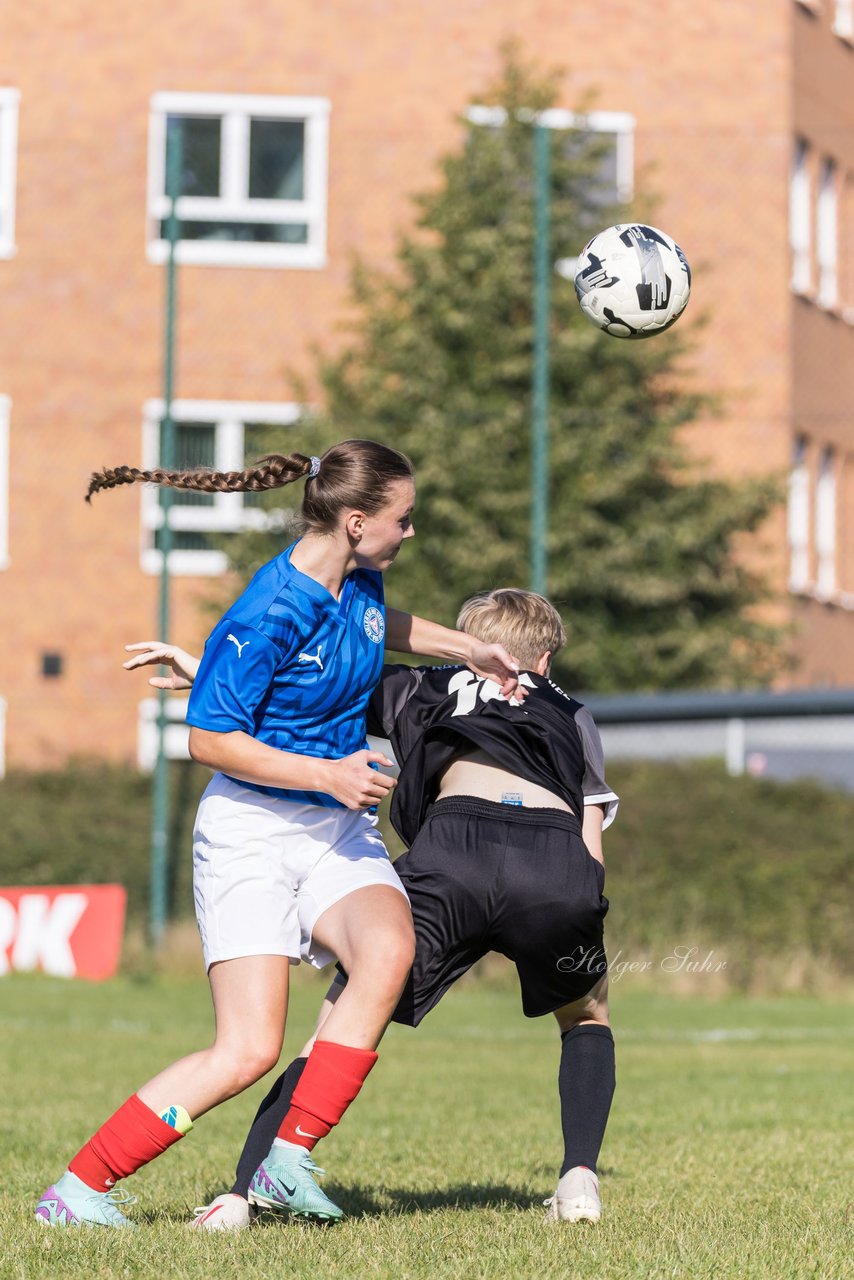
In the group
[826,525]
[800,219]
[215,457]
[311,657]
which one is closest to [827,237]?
[800,219]

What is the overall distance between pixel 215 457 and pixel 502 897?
19036 mm

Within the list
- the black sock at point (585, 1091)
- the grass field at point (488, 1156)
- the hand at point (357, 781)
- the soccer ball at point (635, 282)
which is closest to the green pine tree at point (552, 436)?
the grass field at point (488, 1156)

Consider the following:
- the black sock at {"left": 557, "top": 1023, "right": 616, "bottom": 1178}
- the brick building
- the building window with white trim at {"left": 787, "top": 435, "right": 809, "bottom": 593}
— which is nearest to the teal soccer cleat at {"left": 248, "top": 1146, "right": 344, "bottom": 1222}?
the black sock at {"left": 557, "top": 1023, "right": 616, "bottom": 1178}

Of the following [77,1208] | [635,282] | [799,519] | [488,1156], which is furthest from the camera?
[799,519]

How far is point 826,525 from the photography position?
85.1 ft

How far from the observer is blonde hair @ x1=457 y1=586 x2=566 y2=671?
5.50 m

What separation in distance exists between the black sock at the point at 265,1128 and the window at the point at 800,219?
19.9 m

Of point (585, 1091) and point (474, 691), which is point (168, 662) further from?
point (585, 1091)

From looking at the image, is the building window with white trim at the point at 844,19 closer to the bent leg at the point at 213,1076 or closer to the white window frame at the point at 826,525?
the white window frame at the point at 826,525

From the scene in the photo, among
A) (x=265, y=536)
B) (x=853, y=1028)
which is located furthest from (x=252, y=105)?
(x=853, y=1028)

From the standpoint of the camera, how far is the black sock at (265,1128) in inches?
203

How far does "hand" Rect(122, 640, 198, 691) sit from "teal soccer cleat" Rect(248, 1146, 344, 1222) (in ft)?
4.00

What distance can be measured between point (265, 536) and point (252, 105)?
291 inches

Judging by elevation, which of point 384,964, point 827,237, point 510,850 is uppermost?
point 827,237
